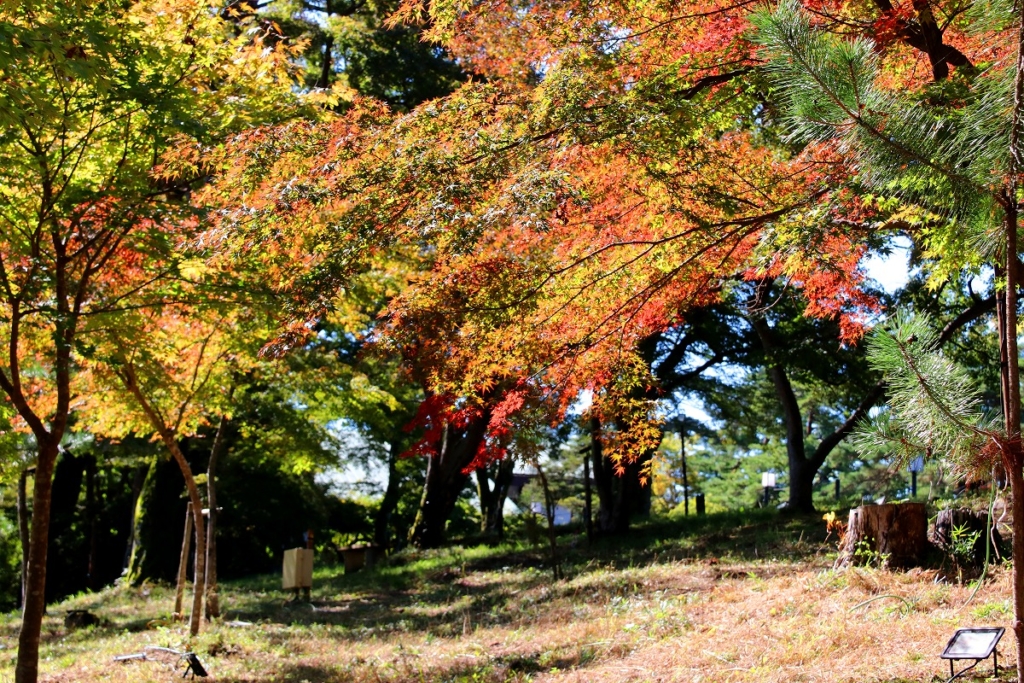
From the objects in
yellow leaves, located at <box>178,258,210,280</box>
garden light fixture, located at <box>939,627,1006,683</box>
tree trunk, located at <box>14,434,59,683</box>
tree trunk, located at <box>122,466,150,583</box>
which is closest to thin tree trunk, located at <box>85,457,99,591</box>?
tree trunk, located at <box>122,466,150,583</box>

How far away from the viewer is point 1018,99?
12.3 feet

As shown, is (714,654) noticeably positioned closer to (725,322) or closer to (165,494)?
(725,322)

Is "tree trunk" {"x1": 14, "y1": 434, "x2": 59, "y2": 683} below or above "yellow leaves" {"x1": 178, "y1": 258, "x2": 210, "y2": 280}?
below

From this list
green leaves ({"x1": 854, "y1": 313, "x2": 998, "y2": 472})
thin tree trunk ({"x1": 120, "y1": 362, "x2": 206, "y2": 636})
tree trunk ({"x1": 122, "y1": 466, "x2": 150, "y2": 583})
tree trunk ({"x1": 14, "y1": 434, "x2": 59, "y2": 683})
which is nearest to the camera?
green leaves ({"x1": 854, "y1": 313, "x2": 998, "y2": 472})

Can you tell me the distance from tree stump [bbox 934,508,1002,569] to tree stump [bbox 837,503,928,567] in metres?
0.19

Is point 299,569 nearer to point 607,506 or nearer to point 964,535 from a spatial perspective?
point 607,506

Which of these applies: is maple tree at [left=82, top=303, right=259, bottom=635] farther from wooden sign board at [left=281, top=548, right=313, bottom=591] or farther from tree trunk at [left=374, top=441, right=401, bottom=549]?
tree trunk at [left=374, top=441, right=401, bottom=549]

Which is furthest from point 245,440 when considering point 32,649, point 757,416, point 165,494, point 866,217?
point 757,416

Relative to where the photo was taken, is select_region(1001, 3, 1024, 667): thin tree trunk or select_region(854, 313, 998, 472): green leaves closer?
select_region(1001, 3, 1024, 667): thin tree trunk

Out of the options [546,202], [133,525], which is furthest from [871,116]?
[133,525]

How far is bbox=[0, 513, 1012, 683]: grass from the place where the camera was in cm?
674

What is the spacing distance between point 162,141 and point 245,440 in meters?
9.79

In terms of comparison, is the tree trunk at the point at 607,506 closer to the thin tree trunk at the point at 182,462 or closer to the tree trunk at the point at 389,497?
the thin tree trunk at the point at 182,462

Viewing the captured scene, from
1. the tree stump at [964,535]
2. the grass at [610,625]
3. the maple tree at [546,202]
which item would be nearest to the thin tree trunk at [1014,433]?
→ the grass at [610,625]
